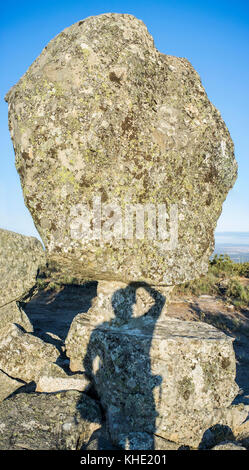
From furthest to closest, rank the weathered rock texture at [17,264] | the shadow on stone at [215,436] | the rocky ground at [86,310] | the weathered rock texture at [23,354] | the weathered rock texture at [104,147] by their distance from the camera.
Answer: the rocky ground at [86,310] < the weathered rock texture at [17,264] < the weathered rock texture at [23,354] < the weathered rock texture at [104,147] < the shadow on stone at [215,436]

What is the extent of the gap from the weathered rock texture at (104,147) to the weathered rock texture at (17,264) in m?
1.59

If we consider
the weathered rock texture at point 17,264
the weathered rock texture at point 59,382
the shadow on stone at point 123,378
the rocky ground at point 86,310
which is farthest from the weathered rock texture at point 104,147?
the rocky ground at point 86,310

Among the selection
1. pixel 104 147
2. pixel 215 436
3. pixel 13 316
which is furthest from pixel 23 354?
pixel 104 147

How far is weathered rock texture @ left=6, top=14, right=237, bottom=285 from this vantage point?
14.7 ft

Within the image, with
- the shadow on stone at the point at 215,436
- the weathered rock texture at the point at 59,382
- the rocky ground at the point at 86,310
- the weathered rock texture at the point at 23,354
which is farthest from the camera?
the rocky ground at the point at 86,310

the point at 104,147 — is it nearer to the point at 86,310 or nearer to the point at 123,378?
the point at 123,378

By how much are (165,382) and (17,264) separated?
3.17 m

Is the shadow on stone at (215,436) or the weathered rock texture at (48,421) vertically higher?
the weathered rock texture at (48,421)

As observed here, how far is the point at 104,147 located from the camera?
4477mm

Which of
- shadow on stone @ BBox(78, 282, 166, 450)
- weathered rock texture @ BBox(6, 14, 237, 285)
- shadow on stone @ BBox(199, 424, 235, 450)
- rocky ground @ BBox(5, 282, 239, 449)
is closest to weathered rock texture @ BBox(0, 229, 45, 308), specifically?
rocky ground @ BBox(5, 282, 239, 449)

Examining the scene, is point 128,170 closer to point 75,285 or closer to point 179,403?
point 179,403

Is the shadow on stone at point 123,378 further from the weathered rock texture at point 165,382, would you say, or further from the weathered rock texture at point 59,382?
the weathered rock texture at point 59,382

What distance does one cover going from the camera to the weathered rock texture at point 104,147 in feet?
14.7
